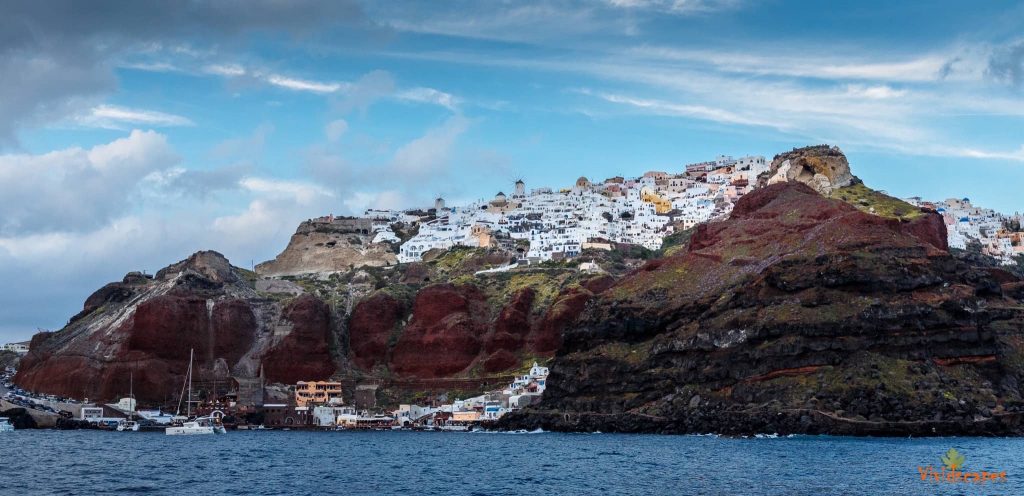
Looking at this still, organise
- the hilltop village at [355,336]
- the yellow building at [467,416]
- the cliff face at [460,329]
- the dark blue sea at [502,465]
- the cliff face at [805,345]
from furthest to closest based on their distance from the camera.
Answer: the cliff face at [460,329] → the hilltop village at [355,336] → the yellow building at [467,416] → the cliff face at [805,345] → the dark blue sea at [502,465]

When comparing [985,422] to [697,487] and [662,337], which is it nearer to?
[662,337]

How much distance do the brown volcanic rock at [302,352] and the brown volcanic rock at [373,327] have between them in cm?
364

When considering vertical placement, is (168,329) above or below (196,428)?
above

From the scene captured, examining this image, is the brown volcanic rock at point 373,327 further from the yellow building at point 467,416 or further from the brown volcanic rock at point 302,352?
the yellow building at point 467,416

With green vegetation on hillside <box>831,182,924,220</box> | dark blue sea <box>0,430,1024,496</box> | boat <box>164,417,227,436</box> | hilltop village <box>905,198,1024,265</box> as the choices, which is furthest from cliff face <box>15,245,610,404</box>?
hilltop village <box>905,198,1024,265</box>

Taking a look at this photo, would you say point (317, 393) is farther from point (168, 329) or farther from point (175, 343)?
point (168, 329)

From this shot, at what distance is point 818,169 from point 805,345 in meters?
77.3

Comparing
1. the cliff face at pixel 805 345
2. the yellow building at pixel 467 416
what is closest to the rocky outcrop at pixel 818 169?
the cliff face at pixel 805 345

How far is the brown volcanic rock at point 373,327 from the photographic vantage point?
154 metres

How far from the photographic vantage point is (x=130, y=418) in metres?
139

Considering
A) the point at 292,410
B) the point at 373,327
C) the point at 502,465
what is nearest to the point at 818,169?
the point at 373,327

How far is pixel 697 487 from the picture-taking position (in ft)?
206

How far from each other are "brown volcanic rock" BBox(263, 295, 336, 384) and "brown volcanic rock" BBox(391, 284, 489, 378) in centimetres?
888

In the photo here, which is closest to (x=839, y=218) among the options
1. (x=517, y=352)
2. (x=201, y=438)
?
(x=517, y=352)
